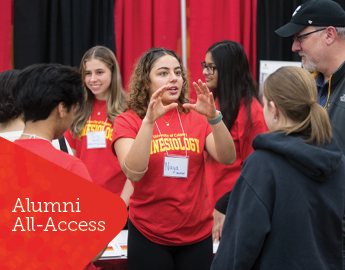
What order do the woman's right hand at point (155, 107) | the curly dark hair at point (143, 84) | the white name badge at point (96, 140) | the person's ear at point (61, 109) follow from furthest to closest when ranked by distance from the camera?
the white name badge at point (96, 140)
the curly dark hair at point (143, 84)
the woman's right hand at point (155, 107)
the person's ear at point (61, 109)

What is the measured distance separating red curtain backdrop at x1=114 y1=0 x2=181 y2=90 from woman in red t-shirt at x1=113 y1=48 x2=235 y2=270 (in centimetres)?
176

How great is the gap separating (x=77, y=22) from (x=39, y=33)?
36cm

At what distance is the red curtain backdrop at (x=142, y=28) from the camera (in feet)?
11.0

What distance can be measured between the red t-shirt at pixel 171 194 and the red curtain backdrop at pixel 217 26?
1820 millimetres

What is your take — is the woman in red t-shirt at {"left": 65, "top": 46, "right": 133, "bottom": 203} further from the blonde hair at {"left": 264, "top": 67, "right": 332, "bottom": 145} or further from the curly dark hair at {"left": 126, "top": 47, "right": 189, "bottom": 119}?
the blonde hair at {"left": 264, "top": 67, "right": 332, "bottom": 145}

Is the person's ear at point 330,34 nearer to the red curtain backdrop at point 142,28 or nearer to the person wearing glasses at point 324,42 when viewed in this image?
the person wearing glasses at point 324,42

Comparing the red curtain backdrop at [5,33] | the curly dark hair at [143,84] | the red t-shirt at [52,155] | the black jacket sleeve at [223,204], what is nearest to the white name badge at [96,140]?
the curly dark hair at [143,84]

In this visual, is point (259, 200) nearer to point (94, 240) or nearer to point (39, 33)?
point (94, 240)

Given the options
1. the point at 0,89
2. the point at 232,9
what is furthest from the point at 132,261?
the point at 232,9

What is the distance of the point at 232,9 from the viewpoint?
3.56 meters

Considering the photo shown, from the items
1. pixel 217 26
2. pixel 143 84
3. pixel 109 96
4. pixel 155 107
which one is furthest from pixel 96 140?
pixel 217 26

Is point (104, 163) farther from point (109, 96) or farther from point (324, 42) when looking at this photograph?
point (324, 42)

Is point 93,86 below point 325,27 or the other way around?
below

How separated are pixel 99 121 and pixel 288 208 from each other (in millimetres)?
1767
